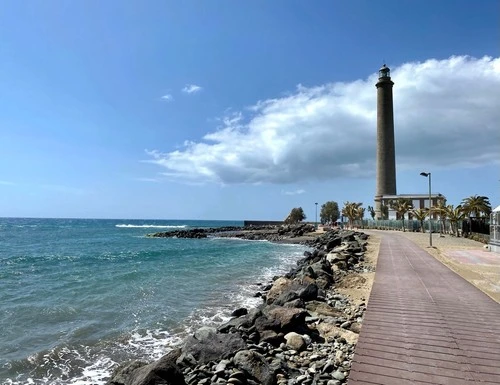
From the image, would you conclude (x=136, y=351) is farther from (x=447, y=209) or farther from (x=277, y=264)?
(x=447, y=209)

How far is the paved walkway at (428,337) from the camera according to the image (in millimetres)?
5030

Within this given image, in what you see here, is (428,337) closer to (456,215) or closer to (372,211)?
(456,215)

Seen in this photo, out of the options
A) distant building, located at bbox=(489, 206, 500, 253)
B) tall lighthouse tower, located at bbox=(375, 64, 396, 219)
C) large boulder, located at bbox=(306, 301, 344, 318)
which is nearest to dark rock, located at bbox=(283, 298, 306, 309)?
large boulder, located at bbox=(306, 301, 344, 318)

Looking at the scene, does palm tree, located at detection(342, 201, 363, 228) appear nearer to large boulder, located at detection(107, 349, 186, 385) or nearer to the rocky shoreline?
the rocky shoreline

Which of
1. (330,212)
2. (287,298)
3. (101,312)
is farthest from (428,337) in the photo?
(330,212)

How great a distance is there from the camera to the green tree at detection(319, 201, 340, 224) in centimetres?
9375

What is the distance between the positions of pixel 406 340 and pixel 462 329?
1452mm

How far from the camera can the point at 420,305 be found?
885 cm

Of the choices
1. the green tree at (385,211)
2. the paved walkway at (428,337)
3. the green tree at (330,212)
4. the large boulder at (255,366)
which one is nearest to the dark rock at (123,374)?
the large boulder at (255,366)

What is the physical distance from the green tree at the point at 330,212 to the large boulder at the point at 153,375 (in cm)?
8990

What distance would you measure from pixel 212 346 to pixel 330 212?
294 ft

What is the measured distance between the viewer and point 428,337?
21.2ft

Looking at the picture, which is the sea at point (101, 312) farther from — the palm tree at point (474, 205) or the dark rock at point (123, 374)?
the palm tree at point (474, 205)

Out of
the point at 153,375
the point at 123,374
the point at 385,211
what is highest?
the point at 385,211
